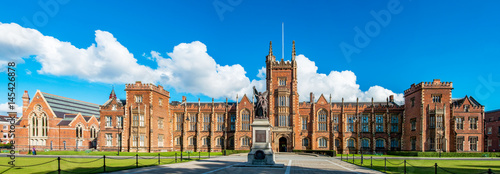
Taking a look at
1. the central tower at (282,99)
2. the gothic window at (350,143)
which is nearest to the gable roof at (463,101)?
the gothic window at (350,143)

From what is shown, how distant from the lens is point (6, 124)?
96.3m

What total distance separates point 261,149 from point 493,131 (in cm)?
6686

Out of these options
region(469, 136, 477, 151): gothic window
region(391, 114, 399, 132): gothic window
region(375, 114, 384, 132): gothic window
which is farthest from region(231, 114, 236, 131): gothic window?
region(469, 136, 477, 151): gothic window

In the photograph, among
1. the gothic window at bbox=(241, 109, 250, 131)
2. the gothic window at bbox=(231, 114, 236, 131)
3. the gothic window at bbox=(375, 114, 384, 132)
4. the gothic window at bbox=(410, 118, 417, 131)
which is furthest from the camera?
the gothic window at bbox=(231, 114, 236, 131)

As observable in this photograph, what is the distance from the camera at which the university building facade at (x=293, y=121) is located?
54.6 meters

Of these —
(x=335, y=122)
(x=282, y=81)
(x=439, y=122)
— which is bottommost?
(x=335, y=122)

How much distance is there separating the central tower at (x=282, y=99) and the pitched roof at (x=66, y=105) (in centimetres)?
4495

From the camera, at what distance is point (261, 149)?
29641mm

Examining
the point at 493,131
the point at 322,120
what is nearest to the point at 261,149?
the point at 322,120

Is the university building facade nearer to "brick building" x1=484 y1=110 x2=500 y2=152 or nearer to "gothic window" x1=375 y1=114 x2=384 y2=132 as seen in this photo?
"gothic window" x1=375 y1=114 x2=384 y2=132

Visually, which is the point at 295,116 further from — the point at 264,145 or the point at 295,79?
the point at 264,145

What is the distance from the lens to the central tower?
62906 mm

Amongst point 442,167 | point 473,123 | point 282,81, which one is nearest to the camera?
point 442,167

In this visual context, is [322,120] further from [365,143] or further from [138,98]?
[138,98]
